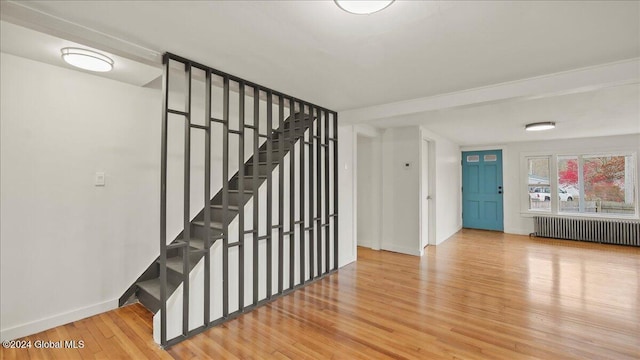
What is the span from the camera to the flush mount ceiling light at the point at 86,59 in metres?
2.40

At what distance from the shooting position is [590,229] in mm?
6297

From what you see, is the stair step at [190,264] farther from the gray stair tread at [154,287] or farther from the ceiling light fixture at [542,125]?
the ceiling light fixture at [542,125]

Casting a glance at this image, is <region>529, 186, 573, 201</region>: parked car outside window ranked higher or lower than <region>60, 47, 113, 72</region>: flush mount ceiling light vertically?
lower

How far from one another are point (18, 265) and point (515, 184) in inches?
357

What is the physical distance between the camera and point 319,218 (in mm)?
Result: 3984

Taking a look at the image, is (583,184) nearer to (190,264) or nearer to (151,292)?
(190,264)

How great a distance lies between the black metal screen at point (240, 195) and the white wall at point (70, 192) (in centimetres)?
34

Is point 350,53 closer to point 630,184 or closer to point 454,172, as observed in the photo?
point 454,172

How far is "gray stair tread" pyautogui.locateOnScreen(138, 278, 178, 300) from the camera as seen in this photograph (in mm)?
2514

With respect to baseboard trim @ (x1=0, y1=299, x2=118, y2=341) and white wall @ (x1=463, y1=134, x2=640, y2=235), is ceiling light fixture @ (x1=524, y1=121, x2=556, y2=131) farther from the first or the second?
baseboard trim @ (x1=0, y1=299, x2=118, y2=341)

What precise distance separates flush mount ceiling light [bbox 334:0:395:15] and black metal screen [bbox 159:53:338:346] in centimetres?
153

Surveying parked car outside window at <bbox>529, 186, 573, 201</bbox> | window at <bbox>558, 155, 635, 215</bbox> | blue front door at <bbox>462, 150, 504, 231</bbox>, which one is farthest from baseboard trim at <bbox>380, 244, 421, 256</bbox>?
window at <bbox>558, 155, 635, 215</bbox>

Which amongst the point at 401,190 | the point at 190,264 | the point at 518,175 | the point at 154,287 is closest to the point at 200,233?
the point at 190,264

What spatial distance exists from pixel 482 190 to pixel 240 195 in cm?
710
